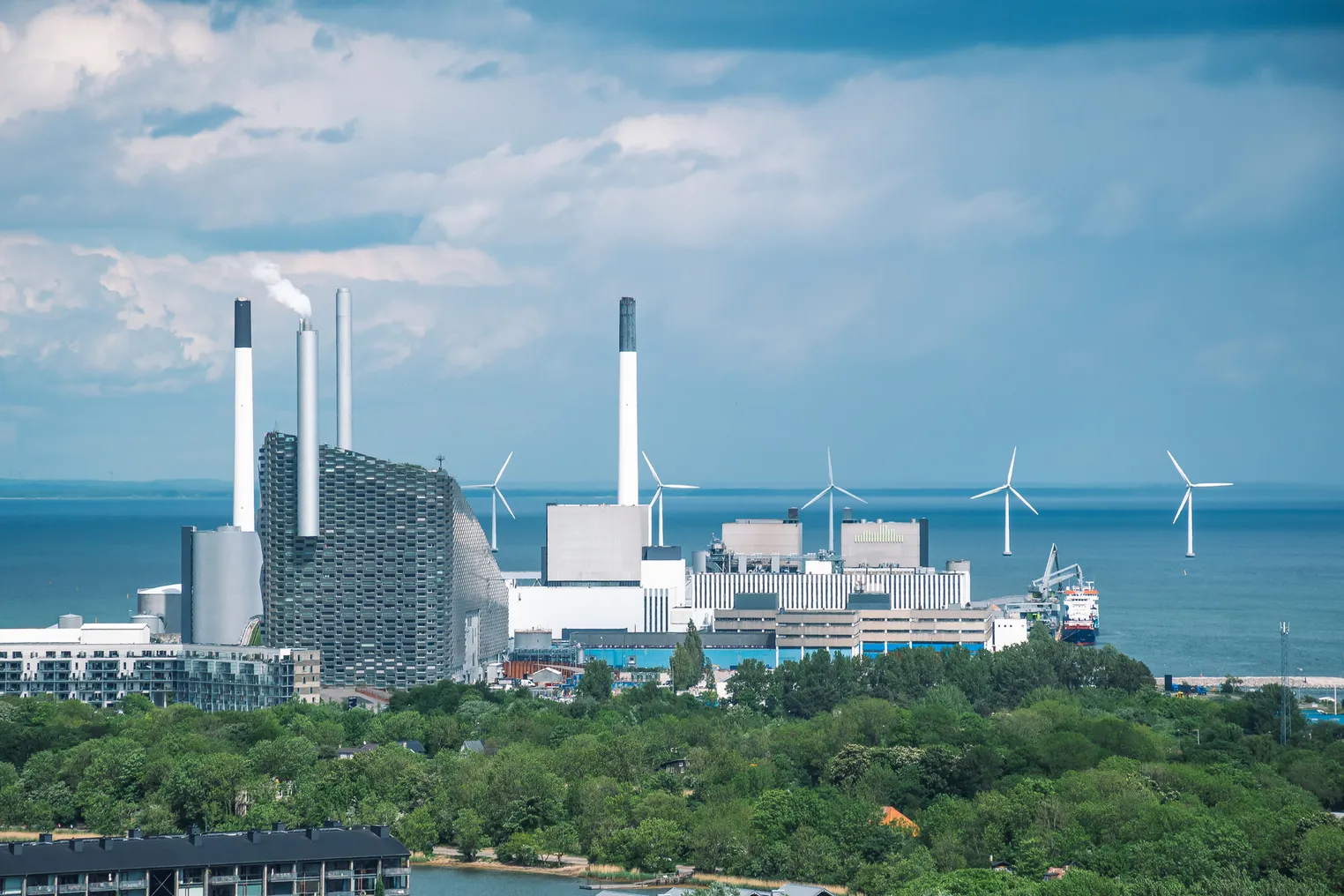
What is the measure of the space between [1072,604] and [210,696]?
4224 centimetres

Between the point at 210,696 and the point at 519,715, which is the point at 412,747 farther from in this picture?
the point at 210,696

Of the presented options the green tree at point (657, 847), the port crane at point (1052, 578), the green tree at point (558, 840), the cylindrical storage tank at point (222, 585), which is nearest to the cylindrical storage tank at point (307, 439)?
the cylindrical storage tank at point (222, 585)

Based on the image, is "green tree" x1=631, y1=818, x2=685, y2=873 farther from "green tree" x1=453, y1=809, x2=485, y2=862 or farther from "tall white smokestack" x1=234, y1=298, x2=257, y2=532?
"tall white smokestack" x1=234, y1=298, x2=257, y2=532

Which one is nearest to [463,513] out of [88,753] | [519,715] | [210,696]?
[210,696]

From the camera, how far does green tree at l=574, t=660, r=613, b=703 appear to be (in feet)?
191

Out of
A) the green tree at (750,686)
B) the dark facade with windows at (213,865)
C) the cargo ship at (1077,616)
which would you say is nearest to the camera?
the dark facade with windows at (213,865)

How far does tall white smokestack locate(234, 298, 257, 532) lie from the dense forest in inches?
770

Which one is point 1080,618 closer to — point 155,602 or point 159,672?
point 155,602

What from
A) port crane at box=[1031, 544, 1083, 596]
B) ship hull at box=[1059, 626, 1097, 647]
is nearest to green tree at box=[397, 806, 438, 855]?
ship hull at box=[1059, 626, 1097, 647]

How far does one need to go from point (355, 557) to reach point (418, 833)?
101 ft

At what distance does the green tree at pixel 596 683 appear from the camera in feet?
191

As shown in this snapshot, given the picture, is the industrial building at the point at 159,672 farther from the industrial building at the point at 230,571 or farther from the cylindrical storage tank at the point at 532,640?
the cylindrical storage tank at the point at 532,640

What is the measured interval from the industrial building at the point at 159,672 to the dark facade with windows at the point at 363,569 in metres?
5.11

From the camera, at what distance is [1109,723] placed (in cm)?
4259
